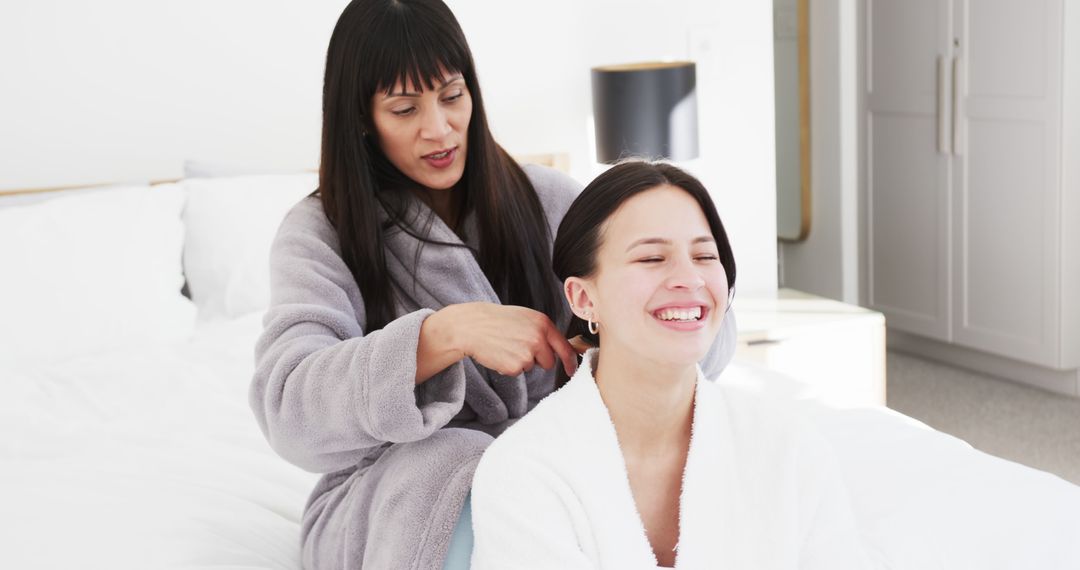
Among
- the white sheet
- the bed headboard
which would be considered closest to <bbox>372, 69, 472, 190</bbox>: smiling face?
the white sheet

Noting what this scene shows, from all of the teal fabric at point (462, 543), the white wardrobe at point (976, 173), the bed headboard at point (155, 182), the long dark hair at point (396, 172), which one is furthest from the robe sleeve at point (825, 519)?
the white wardrobe at point (976, 173)

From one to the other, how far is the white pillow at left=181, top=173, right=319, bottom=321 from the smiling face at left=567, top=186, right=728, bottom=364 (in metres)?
1.44

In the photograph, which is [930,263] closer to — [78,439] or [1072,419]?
[1072,419]

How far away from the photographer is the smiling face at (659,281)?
49.5 inches

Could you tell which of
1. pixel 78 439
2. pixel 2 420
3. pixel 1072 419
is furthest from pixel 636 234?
pixel 1072 419

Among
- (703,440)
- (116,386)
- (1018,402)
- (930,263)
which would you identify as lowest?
A: (1018,402)

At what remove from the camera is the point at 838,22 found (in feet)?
12.7

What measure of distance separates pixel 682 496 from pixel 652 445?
0.08 meters

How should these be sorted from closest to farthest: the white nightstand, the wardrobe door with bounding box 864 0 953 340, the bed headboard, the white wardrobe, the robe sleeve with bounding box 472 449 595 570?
the robe sleeve with bounding box 472 449 595 570 → the bed headboard → the white nightstand → the white wardrobe → the wardrobe door with bounding box 864 0 953 340

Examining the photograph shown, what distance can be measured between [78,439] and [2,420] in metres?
0.16

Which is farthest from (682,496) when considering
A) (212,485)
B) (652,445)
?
(212,485)

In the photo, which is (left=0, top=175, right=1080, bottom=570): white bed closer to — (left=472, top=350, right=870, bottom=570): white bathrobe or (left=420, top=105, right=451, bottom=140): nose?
(left=472, top=350, right=870, bottom=570): white bathrobe

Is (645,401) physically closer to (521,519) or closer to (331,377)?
(521,519)

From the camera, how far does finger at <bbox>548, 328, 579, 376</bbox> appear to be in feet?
4.32
